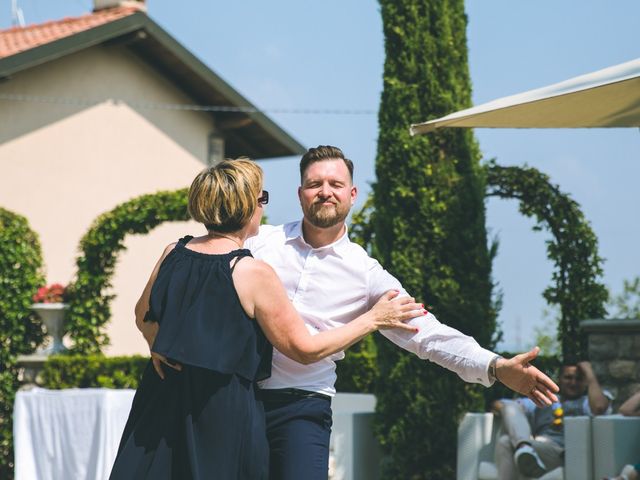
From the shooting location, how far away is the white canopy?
6.41 metres

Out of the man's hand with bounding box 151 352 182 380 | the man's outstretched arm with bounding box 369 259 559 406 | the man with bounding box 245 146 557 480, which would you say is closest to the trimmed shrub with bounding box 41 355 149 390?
the man with bounding box 245 146 557 480

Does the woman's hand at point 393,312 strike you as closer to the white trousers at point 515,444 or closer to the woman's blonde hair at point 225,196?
the woman's blonde hair at point 225,196

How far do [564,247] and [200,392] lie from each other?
22.8 feet

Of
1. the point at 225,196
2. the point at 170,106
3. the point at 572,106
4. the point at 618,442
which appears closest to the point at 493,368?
the point at 225,196

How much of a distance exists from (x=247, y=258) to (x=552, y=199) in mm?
6908

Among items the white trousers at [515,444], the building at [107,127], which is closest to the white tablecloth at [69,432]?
the white trousers at [515,444]

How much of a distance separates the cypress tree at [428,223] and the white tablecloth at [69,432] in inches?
92.5

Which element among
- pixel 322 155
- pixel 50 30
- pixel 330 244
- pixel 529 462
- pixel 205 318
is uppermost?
pixel 50 30

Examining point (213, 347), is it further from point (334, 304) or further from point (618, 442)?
point (618, 442)

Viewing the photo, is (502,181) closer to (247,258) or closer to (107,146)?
(247,258)

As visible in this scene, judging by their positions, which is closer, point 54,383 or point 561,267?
point 561,267

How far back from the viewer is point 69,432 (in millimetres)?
8305

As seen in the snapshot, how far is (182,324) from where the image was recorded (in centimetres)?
371

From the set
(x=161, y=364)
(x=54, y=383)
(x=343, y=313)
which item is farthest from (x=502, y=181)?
(x=161, y=364)
